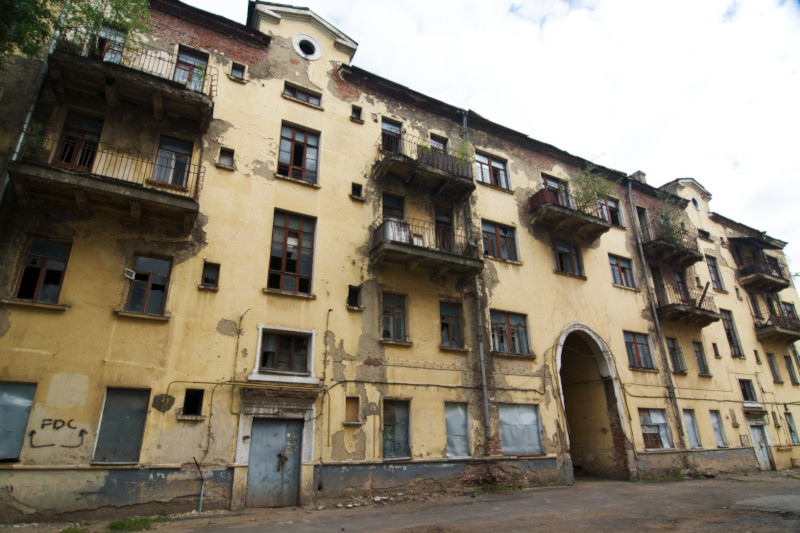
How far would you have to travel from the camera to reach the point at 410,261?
1560 centimetres

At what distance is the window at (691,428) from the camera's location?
20.4m

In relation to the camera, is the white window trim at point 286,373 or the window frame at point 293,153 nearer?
the white window trim at point 286,373

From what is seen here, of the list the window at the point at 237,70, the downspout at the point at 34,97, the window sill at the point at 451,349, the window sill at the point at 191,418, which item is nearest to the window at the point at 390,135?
the window at the point at 237,70

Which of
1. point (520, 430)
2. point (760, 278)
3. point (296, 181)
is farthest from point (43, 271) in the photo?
point (760, 278)

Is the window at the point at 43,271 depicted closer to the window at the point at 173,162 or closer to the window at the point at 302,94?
the window at the point at 173,162

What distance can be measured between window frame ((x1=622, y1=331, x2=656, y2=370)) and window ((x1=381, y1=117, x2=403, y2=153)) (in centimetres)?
1335

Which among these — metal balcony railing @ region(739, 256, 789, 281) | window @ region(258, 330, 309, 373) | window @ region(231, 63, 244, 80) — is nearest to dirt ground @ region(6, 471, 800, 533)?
window @ region(258, 330, 309, 373)

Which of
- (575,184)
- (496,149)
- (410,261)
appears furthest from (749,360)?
(410,261)

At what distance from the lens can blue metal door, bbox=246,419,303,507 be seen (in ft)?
39.0

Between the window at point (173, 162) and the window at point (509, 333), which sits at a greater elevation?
the window at point (173, 162)

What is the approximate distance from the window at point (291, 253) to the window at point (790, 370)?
96.6 ft

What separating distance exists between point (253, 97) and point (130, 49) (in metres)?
3.75

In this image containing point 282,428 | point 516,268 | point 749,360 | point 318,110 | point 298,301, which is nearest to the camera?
point 282,428

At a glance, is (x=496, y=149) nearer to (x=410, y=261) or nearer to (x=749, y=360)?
(x=410, y=261)
